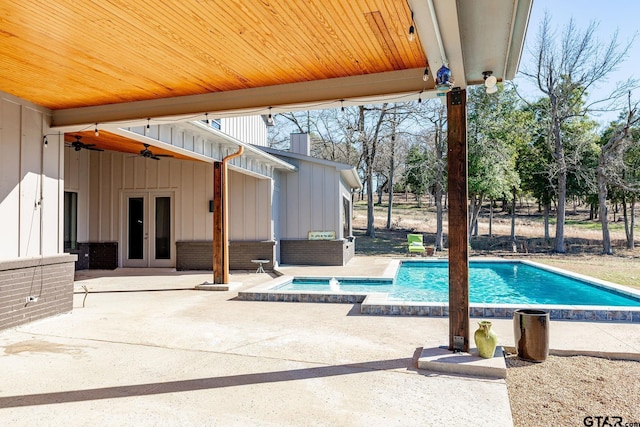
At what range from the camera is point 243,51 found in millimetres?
4012

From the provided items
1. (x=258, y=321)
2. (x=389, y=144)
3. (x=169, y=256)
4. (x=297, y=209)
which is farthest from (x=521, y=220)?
(x=258, y=321)

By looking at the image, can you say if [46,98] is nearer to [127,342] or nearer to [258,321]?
[127,342]

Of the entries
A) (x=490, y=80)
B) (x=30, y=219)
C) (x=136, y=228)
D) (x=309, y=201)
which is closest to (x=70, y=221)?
(x=136, y=228)

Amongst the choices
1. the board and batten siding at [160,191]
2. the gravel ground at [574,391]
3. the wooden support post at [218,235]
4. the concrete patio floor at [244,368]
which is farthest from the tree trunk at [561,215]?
the gravel ground at [574,391]

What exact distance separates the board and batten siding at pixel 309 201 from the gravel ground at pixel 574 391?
905cm

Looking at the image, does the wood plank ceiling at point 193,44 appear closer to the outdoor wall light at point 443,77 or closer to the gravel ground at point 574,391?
the outdoor wall light at point 443,77

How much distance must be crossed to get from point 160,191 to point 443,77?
10201 mm

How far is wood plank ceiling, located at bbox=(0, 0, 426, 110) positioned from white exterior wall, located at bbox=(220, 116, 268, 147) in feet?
24.9

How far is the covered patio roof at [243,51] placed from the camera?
10.3 feet

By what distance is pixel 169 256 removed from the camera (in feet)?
40.7

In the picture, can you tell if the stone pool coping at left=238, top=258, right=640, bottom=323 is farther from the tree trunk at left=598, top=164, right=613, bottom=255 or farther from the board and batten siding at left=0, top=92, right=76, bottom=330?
the tree trunk at left=598, top=164, right=613, bottom=255

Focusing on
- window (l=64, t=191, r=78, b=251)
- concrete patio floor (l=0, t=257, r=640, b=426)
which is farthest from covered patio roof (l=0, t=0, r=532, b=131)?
window (l=64, t=191, r=78, b=251)

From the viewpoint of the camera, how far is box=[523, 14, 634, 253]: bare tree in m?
18.5

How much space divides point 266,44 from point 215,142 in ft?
18.2
